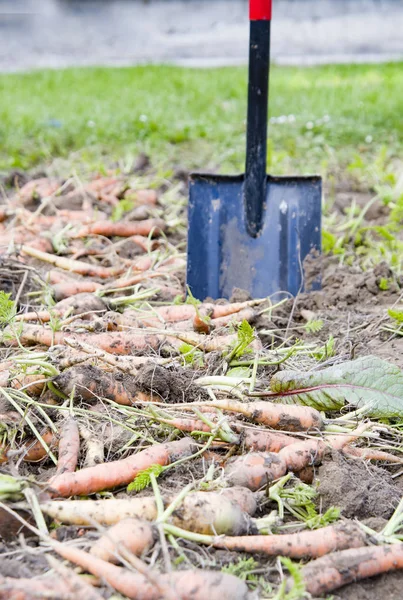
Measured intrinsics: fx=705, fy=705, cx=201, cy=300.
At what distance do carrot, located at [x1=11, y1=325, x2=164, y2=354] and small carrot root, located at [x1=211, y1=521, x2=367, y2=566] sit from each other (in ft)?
2.82

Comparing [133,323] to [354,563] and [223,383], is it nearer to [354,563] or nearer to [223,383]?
[223,383]

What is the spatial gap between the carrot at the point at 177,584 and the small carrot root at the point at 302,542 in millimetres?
145

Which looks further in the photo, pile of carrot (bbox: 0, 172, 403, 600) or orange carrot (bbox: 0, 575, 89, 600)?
pile of carrot (bbox: 0, 172, 403, 600)

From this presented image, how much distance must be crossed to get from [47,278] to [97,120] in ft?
12.7

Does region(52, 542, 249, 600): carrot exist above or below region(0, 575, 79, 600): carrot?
below

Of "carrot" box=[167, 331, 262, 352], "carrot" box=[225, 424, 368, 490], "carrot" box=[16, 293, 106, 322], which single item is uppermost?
"carrot" box=[16, 293, 106, 322]

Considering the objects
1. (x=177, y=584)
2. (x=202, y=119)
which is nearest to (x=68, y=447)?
(x=177, y=584)

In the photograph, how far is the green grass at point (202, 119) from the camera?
5312mm

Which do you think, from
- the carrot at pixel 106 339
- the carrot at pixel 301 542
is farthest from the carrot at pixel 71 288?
the carrot at pixel 301 542

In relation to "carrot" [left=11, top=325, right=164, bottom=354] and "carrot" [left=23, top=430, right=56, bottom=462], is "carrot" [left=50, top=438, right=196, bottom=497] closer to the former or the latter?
"carrot" [left=23, top=430, right=56, bottom=462]

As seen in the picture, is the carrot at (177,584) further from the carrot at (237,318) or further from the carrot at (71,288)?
the carrot at (71,288)

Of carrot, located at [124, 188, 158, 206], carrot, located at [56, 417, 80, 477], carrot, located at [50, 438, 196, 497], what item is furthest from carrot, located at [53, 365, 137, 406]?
carrot, located at [124, 188, 158, 206]

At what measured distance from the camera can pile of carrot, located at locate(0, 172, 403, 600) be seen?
1.46 meters

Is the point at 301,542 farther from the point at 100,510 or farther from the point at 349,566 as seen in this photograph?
the point at 100,510
